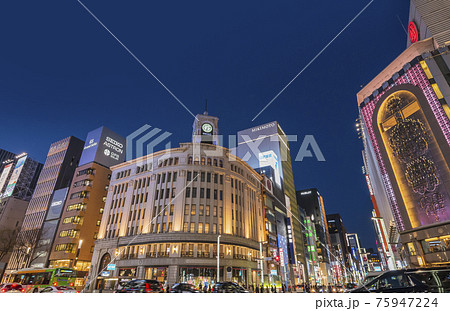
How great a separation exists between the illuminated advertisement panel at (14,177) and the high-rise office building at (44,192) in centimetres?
1900

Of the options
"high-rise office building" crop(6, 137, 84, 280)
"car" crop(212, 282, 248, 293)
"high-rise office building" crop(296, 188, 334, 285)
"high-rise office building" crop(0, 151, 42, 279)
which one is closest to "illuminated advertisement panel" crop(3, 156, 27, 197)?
"high-rise office building" crop(0, 151, 42, 279)

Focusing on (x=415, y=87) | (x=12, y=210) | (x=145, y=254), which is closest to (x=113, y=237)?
(x=145, y=254)

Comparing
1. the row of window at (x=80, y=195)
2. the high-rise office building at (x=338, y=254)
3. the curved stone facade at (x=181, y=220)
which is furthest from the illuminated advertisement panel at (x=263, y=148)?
the high-rise office building at (x=338, y=254)

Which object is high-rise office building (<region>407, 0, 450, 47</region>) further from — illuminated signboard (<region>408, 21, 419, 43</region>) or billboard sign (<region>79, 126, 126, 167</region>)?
billboard sign (<region>79, 126, 126, 167</region>)

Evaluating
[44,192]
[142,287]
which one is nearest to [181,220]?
[142,287]

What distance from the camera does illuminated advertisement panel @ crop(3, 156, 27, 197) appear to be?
8736cm

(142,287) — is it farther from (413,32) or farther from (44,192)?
(44,192)

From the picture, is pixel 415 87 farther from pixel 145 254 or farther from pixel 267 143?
pixel 267 143

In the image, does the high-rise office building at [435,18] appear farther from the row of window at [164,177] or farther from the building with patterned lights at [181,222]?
the row of window at [164,177]

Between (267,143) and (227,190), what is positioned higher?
(267,143)

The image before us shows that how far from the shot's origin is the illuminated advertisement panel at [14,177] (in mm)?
87356

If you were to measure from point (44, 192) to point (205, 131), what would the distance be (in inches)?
2261
